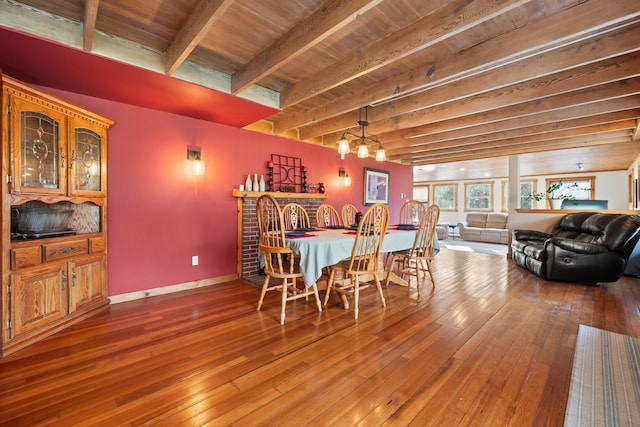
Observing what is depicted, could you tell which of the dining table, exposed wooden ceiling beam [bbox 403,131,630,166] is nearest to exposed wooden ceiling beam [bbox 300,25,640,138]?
the dining table

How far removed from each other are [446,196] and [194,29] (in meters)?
11.5

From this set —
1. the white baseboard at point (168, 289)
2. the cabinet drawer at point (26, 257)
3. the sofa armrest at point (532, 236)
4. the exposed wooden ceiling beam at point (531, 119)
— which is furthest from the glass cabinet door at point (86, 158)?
the sofa armrest at point (532, 236)

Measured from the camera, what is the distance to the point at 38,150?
2.25 m

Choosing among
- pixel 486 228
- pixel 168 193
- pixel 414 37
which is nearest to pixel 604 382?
pixel 414 37

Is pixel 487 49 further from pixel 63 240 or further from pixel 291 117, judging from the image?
pixel 63 240

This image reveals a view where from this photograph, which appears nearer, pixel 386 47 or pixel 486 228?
pixel 386 47

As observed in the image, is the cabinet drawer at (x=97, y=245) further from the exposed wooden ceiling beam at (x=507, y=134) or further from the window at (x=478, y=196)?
the window at (x=478, y=196)

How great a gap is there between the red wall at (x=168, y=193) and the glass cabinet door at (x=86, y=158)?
220 mm

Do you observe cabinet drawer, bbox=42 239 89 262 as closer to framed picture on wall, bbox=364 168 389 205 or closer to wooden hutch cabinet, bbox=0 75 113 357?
wooden hutch cabinet, bbox=0 75 113 357

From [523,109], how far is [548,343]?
289cm

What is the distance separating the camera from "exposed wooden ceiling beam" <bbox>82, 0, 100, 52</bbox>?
1.66m

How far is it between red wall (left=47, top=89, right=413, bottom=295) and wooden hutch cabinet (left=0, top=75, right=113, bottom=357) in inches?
8.9

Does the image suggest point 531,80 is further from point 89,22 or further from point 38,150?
point 38,150

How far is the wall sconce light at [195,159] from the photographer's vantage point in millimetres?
3531
